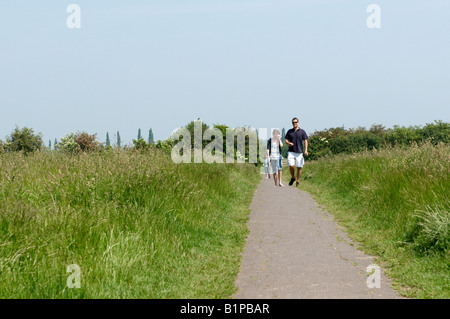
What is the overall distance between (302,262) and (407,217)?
301 cm

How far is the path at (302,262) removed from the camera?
6.03 m

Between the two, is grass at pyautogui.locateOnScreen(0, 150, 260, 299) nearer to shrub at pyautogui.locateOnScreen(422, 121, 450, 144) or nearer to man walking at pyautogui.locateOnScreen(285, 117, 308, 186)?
man walking at pyautogui.locateOnScreen(285, 117, 308, 186)

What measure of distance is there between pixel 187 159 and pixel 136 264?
9.32 metres

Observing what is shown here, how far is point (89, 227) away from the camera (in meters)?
6.69

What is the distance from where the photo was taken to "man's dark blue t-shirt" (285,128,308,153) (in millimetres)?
15805

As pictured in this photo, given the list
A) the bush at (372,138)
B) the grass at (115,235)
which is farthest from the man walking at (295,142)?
the bush at (372,138)

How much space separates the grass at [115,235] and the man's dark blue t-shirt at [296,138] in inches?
222

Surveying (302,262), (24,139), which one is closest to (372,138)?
(24,139)

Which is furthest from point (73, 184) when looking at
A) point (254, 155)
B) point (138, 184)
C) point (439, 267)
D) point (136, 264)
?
point (254, 155)

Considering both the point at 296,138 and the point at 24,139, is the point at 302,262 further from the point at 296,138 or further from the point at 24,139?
the point at 24,139

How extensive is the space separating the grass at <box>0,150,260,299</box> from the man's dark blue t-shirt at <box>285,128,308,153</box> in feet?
18.5

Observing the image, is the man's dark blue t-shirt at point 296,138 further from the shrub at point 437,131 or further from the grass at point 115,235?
the shrub at point 437,131

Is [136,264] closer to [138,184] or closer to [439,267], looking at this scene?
[138,184]

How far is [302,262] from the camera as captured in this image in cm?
747
